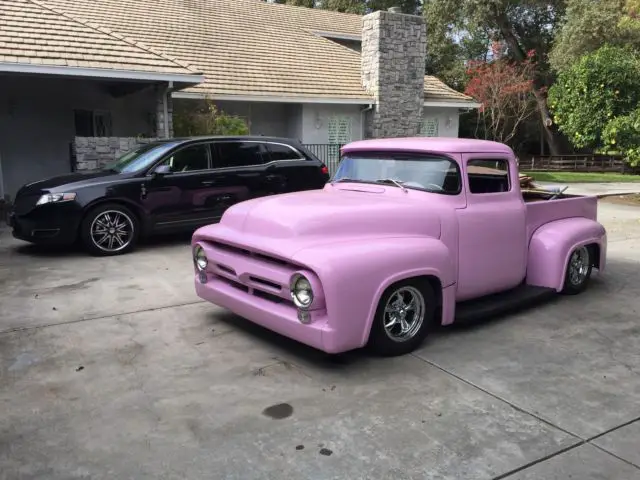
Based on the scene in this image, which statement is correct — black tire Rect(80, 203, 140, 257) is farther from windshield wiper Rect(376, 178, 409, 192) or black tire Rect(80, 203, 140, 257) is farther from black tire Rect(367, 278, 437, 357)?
black tire Rect(367, 278, 437, 357)

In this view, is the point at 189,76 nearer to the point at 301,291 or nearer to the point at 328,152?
the point at 328,152

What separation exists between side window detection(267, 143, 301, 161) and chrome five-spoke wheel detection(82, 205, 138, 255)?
2.60 meters

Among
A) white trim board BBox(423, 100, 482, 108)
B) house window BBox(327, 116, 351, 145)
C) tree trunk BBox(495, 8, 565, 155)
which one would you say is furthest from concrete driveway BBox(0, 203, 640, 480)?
tree trunk BBox(495, 8, 565, 155)

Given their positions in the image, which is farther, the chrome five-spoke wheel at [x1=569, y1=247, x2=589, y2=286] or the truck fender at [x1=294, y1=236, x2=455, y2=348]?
the chrome five-spoke wheel at [x1=569, y1=247, x2=589, y2=286]

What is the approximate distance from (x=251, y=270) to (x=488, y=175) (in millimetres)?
2486

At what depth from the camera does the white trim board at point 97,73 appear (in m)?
10.6

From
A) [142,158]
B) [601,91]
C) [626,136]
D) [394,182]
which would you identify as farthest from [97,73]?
[601,91]

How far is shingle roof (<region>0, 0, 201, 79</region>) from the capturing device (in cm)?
1102

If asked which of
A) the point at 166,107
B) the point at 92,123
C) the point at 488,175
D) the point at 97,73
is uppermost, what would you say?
the point at 97,73

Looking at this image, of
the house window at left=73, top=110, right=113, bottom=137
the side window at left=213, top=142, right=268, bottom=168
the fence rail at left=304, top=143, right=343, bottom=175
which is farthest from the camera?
the fence rail at left=304, top=143, right=343, bottom=175

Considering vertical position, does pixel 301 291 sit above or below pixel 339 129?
below

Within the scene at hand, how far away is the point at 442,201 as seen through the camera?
197 inches

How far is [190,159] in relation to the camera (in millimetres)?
9031

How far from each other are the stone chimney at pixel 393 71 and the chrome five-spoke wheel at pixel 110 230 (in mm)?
11298
